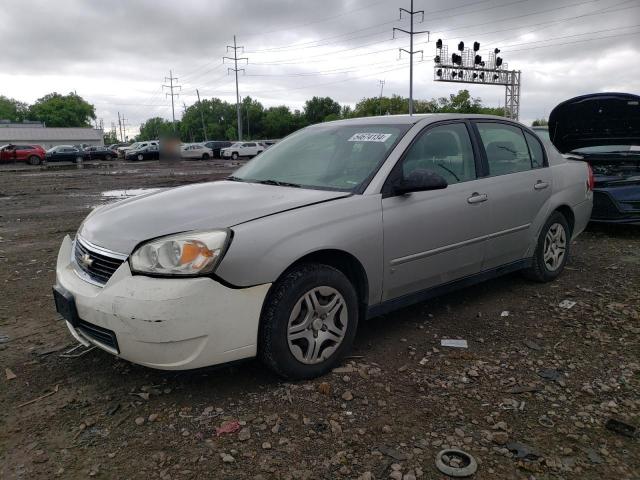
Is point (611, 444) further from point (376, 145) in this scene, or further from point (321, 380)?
point (376, 145)

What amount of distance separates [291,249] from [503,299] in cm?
253

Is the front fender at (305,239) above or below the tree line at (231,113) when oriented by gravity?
below

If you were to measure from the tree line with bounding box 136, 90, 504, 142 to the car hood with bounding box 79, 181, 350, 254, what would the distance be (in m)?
62.5

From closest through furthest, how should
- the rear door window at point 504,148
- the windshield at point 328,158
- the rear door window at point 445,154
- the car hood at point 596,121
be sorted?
the windshield at point 328,158, the rear door window at point 445,154, the rear door window at point 504,148, the car hood at point 596,121

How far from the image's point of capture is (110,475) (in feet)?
7.54

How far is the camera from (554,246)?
498 cm

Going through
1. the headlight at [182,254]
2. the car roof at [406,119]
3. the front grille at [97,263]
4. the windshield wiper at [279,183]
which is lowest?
the front grille at [97,263]

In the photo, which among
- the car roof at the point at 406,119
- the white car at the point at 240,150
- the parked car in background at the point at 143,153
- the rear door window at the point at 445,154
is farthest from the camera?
the white car at the point at 240,150

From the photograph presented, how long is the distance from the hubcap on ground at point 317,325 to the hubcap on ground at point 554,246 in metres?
2.63

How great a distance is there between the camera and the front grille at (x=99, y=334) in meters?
2.73

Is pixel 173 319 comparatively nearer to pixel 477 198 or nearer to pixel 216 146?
pixel 477 198

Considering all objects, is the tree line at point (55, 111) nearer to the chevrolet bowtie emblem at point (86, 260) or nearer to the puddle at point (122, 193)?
the puddle at point (122, 193)

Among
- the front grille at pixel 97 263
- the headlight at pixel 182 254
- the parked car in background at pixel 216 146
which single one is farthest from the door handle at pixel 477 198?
the parked car in background at pixel 216 146

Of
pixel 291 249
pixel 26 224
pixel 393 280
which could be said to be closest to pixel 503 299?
pixel 393 280
